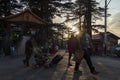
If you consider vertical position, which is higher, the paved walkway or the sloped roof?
the sloped roof

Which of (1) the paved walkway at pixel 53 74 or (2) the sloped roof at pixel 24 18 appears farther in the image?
(2) the sloped roof at pixel 24 18

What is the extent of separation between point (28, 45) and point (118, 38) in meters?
43.9

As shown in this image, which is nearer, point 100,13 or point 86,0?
point 86,0

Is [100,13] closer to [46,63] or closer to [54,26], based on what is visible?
[54,26]

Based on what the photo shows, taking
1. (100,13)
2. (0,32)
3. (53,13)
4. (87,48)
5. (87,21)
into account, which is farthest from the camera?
(100,13)

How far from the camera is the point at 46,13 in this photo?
4356 centimetres

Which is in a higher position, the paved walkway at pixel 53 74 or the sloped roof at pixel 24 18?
the sloped roof at pixel 24 18

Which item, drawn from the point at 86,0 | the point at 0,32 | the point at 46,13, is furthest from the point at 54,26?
the point at 86,0

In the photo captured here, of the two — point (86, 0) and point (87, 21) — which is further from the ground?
point (86, 0)

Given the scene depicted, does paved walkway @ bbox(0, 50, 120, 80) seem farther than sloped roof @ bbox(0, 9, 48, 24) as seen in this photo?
No

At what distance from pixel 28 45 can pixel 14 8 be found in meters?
22.7

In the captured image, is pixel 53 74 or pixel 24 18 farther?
pixel 24 18

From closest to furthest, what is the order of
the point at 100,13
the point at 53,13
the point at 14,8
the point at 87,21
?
1. the point at 14,8
2. the point at 53,13
3. the point at 87,21
4. the point at 100,13

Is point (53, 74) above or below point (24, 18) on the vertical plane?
below
